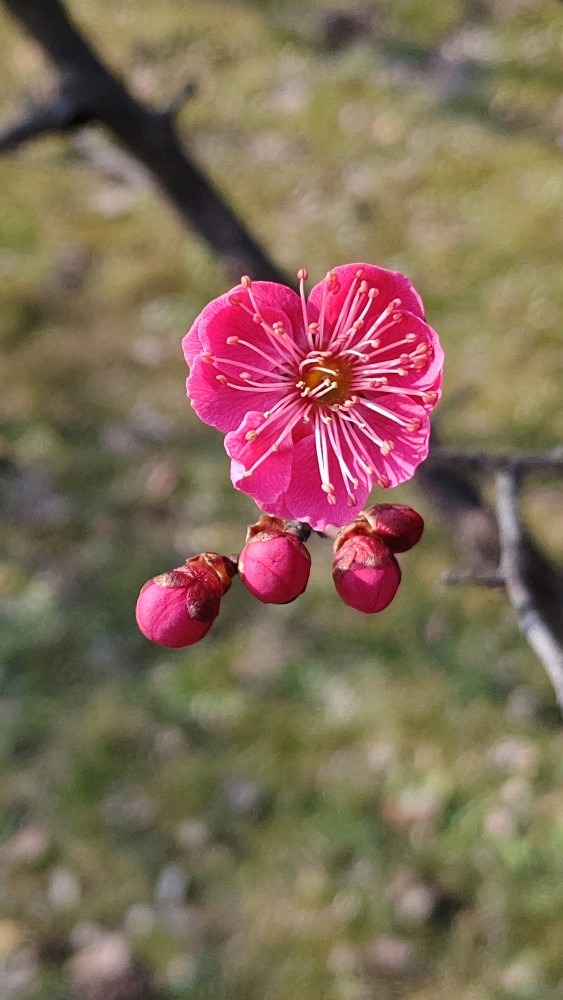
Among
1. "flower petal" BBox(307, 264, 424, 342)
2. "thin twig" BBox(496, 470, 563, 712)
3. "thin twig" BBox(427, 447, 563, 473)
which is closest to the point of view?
"flower petal" BBox(307, 264, 424, 342)

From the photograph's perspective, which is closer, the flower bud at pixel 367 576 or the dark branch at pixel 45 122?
the flower bud at pixel 367 576

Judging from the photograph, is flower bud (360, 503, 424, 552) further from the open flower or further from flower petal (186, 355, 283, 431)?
flower petal (186, 355, 283, 431)

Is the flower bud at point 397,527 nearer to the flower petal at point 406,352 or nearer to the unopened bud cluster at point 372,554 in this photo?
the unopened bud cluster at point 372,554

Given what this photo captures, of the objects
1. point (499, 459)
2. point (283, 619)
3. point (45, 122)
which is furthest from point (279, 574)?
point (283, 619)

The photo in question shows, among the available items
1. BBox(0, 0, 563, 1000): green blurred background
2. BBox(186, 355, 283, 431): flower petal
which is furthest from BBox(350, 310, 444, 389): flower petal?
BBox(0, 0, 563, 1000): green blurred background

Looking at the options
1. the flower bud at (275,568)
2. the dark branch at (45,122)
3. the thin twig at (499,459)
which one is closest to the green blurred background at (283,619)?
the dark branch at (45,122)

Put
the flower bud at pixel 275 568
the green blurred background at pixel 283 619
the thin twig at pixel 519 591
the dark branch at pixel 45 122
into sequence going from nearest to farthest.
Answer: the flower bud at pixel 275 568, the thin twig at pixel 519 591, the dark branch at pixel 45 122, the green blurred background at pixel 283 619

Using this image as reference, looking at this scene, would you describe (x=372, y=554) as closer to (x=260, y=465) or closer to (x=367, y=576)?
(x=367, y=576)
